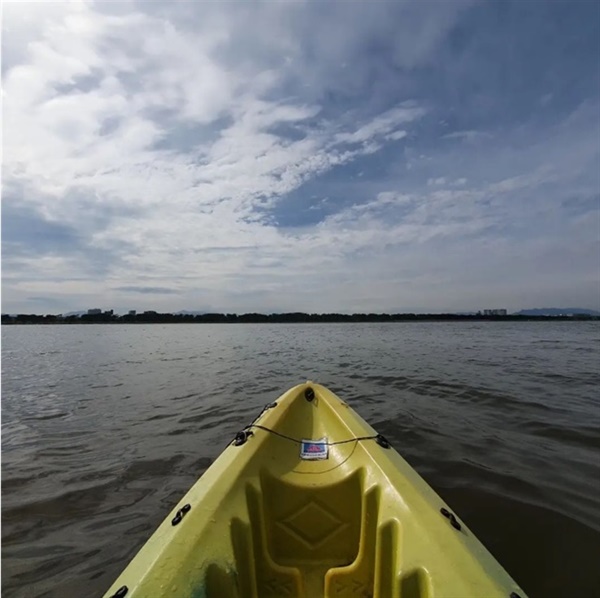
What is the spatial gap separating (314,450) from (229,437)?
3499mm

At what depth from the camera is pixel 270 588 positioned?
2.79 m

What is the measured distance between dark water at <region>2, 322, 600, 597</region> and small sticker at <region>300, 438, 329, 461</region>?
1835 mm

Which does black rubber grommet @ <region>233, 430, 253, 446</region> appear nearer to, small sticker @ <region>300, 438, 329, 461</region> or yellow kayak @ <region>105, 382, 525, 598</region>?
yellow kayak @ <region>105, 382, 525, 598</region>

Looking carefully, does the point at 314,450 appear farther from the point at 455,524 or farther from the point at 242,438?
the point at 455,524

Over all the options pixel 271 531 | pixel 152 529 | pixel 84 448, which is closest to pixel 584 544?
pixel 271 531

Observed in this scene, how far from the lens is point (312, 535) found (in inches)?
126

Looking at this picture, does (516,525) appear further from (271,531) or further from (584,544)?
(271,531)

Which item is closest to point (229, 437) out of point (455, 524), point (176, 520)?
point (176, 520)

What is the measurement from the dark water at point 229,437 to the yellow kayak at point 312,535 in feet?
5.30

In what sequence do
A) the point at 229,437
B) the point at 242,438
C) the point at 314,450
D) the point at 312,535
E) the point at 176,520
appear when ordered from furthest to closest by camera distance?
the point at 229,437, the point at 314,450, the point at 242,438, the point at 312,535, the point at 176,520

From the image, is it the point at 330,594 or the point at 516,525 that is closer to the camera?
the point at 330,594

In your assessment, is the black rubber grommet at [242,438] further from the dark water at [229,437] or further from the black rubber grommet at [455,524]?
the black rubber grommet at [455,524]

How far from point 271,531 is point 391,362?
13963 millimetres

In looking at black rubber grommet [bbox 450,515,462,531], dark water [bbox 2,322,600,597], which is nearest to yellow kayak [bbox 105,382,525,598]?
black rubber grommet [bbox 450,515,462,531]
